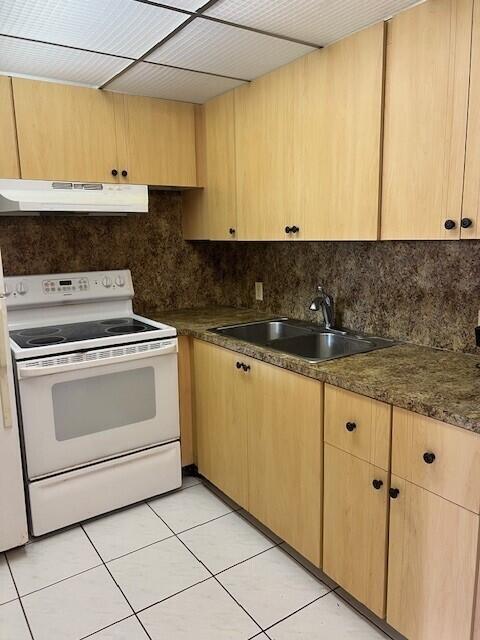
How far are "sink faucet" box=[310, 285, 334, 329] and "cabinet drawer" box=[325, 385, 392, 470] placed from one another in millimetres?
738

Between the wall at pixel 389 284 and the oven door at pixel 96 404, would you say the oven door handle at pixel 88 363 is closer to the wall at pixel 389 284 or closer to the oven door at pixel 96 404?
the oven door at pixel 96 404

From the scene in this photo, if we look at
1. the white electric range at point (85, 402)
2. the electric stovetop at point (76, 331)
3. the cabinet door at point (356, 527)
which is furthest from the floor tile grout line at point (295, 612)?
the electric stovetop at point (76, 331)

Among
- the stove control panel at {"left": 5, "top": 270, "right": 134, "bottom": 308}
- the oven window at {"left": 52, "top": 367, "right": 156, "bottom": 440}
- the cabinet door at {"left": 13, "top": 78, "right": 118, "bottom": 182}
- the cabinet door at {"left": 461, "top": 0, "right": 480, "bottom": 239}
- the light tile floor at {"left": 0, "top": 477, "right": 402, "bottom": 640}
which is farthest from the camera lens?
the stove control panel at {"left": 5, "top": 270, "right": 134, "bottom": 308}

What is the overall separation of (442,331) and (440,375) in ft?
1.28

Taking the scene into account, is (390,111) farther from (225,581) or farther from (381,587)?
(225,581)

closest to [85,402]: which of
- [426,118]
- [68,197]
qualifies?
[68,197]

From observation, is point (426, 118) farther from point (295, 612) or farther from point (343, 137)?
point (295, 612)

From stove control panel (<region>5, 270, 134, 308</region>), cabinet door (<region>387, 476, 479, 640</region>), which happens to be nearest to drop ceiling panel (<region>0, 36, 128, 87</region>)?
stove control panel (<region>5, 270, 134, 308</region>)

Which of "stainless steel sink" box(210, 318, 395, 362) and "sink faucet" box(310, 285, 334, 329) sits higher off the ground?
"sink faucet" box(310, 285, 334, 329)

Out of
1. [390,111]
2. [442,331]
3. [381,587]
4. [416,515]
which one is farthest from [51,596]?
[390,111]

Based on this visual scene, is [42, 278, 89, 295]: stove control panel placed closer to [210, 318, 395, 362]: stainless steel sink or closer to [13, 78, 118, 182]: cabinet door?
[13, 78, 118, 182]: cabinet door

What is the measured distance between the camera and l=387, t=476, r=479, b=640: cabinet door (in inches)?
50.6

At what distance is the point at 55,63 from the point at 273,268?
147cm

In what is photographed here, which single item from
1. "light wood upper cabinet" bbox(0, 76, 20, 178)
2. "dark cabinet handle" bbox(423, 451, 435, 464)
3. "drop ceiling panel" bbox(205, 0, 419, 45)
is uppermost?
"drop ceiling panel" bbox(205, 0, 419, 45)
